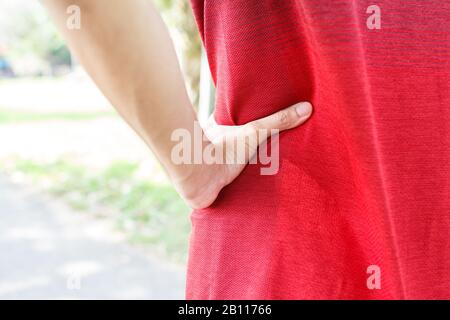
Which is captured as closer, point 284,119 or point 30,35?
point 284,119

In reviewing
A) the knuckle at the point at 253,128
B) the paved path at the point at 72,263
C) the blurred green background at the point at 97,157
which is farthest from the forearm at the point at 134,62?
the paved path at the point at 72,263

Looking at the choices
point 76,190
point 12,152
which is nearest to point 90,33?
point 76,190

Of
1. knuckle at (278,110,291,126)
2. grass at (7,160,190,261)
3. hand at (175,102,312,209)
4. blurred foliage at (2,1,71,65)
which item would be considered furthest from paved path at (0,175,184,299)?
blurred foliage at (2,1,71,65)

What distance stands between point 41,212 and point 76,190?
507 millimetres

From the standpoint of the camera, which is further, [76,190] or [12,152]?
[12,152]

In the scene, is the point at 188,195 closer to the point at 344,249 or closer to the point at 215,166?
the point at 215,166

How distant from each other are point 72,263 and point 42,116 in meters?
6.01

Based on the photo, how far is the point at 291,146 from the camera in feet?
3.16

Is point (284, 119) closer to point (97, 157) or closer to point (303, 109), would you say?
point (303, 109)

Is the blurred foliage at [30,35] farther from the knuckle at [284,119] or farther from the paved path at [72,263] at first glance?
the knuckle at [284,119]

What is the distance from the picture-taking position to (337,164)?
0.94 metres

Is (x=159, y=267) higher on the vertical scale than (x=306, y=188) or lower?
lower

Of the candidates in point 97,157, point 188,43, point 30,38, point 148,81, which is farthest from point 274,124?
point 30,38

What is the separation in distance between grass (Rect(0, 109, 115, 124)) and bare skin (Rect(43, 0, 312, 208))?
885 cm
